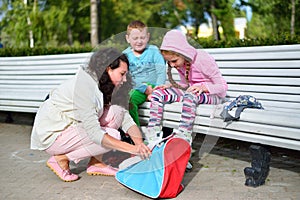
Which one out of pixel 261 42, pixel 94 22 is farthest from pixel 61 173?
pixel 94 22

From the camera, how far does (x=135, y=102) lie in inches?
180

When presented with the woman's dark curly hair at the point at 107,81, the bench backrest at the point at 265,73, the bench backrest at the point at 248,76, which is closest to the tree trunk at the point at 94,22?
the bench backrest at the point at 248,76

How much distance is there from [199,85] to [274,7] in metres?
9.83

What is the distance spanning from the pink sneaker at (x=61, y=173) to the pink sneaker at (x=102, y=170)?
172 mm

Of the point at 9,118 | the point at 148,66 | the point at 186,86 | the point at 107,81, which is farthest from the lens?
the point at 9,118

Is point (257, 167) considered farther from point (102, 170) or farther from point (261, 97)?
point (102, 170)

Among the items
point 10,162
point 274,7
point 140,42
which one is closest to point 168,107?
point 140,42

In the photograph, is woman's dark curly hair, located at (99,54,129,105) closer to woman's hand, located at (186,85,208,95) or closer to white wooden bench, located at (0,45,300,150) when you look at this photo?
woman's hand, located at (186,85,208,95)

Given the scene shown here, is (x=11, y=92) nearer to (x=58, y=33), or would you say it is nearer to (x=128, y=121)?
(x=128, y=121)

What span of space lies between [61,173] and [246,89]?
2.02 m

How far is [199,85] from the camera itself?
13.9 feet

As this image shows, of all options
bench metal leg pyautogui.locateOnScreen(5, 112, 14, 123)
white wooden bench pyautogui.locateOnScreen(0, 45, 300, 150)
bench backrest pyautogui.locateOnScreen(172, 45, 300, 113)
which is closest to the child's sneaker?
white wooden bench pyautogui.locateOnScreen(0, 45, 300, 150)

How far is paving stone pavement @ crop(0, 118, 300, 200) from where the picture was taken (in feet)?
12.3

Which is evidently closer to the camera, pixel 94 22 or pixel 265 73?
pixel 265 73
